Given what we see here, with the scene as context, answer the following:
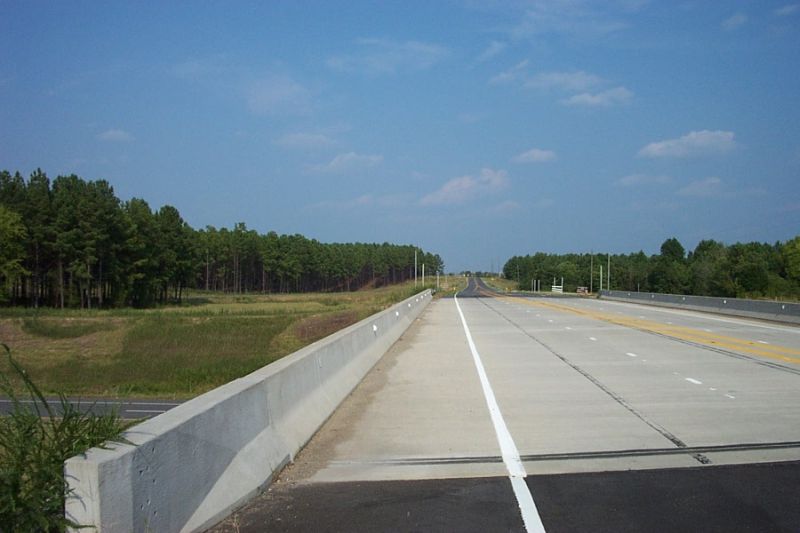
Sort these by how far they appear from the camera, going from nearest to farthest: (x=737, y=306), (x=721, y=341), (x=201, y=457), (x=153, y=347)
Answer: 1. (x=201, y=457)
2. (x=721, y=341)
3. (x=737, y=306)
4. (x=153, y=347)

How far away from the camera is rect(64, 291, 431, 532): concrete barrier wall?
14.7 feet

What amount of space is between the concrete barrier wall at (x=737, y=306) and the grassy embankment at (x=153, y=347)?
21448mm

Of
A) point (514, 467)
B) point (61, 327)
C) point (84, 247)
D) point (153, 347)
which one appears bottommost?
point (153, 347)

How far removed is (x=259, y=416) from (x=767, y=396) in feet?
29.7

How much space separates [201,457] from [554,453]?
14.7ft

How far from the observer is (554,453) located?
8836 millimetres

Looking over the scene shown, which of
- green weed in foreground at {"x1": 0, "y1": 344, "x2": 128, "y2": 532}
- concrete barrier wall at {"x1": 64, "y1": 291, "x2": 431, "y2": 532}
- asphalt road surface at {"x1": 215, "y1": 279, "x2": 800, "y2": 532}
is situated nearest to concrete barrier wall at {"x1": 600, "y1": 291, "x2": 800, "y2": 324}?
asphalt road surface at {"x1": 215, "y1": 279, "x2": 800, "y2": 532}

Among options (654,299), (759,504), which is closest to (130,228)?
(654,299)

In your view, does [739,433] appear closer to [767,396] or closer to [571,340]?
[767,396]

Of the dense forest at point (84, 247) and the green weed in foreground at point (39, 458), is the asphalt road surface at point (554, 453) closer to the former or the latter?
the green weed in foreground at point (39, 458)

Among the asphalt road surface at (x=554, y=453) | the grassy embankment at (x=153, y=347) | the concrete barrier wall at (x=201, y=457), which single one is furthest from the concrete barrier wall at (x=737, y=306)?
the concrete barrier wall at (x=201, y=457)

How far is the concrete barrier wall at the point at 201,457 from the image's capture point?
448 centimetres

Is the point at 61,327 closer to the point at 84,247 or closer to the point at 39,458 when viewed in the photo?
the point at 84,247

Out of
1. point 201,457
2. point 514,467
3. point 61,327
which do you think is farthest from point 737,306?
point 61,327
